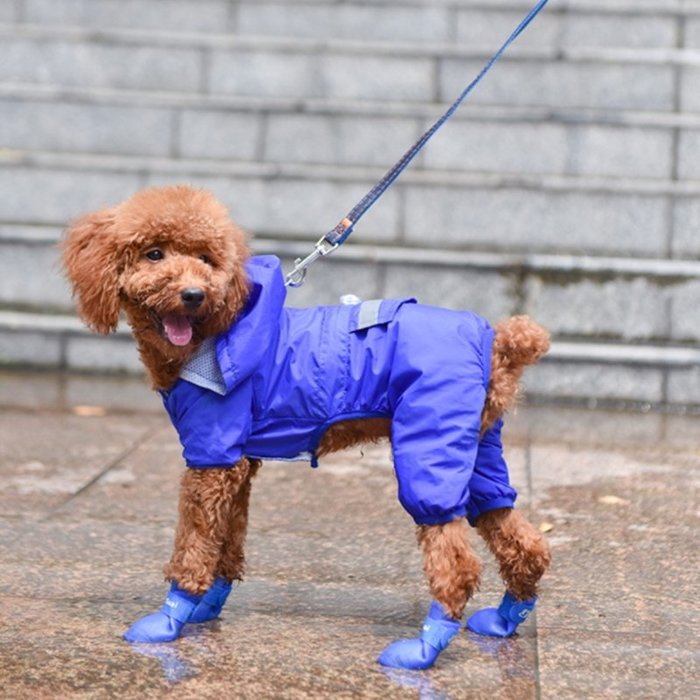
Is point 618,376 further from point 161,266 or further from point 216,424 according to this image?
point 161,266

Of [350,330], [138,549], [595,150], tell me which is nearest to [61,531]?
[138,549]

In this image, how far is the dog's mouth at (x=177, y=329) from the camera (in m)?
4.02

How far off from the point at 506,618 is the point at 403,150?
5042 millimetres

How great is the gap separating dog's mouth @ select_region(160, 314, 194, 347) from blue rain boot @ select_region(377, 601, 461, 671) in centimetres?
108

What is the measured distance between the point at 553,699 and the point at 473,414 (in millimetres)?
848

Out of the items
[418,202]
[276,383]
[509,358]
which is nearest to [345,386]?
[276,383]

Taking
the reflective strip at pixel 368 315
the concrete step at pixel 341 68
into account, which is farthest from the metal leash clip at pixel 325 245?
the concrete step at pixel 341 68

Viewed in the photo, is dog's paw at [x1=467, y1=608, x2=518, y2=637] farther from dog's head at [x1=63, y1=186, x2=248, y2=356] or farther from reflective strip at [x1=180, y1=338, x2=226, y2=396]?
dog's head at [x1=63, y1=186, x2=248, y2=356]

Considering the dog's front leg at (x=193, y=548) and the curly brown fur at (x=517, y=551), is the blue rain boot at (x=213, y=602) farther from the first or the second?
the curly brown fur at (x=517, y=551)

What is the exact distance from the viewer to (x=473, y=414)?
4.04m

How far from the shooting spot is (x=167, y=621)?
416cm

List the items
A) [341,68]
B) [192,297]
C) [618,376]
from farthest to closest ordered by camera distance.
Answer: [341,68], [618,376], [192,297]

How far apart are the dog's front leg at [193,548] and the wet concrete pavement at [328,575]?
69mm

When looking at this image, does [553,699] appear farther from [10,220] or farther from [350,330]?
[10,220]
